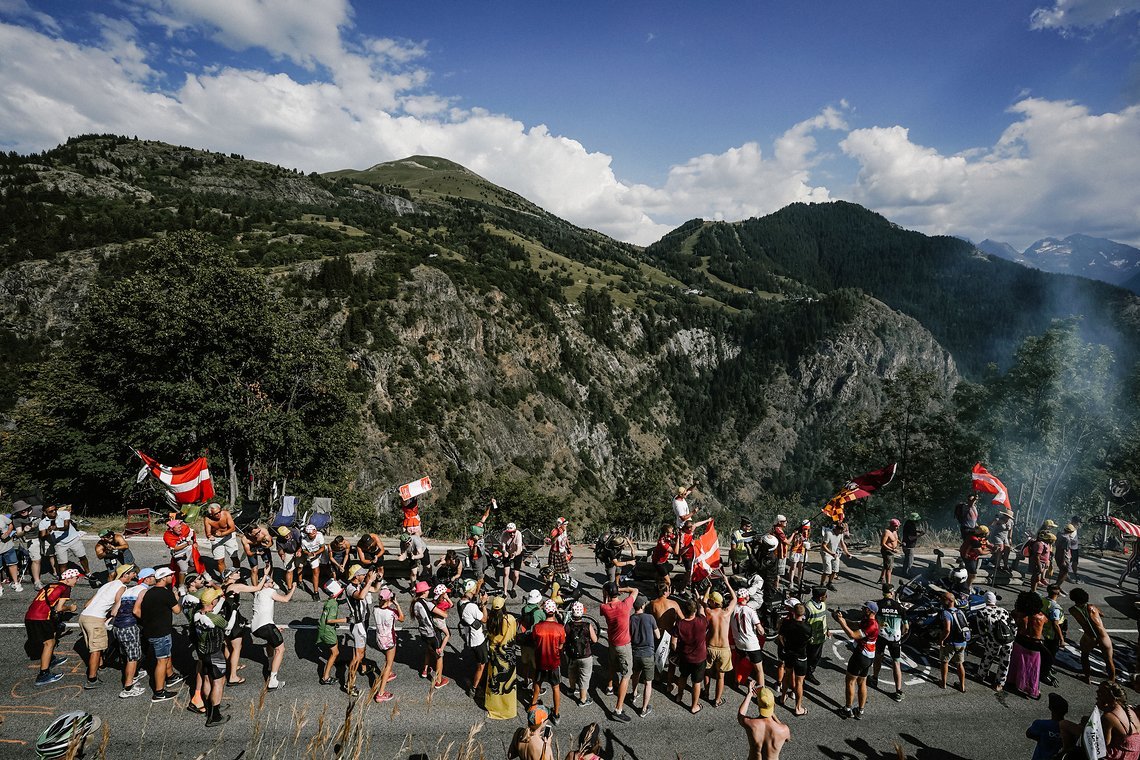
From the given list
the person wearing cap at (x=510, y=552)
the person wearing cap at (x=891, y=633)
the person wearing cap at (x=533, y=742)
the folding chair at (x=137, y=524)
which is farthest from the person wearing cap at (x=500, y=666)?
the folding chair at (x=137, y=524)

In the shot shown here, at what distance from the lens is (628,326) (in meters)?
125

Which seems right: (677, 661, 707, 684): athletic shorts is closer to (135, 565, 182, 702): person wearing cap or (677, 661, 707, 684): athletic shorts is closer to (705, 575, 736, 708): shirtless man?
(705, 575, 736, 708): shirtless man

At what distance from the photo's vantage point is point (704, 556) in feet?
37.1

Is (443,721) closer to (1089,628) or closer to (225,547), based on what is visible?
(225,547)

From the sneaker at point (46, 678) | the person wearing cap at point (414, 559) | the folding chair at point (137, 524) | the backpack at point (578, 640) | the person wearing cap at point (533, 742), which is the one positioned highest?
the person wearing cap at point (533, 742)

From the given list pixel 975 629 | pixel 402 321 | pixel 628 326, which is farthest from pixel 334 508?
pixel 628 326

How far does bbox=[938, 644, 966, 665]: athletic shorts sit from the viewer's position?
905 centimetres

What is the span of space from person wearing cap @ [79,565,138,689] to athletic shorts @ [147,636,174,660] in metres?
0.82

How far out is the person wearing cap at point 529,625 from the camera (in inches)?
305

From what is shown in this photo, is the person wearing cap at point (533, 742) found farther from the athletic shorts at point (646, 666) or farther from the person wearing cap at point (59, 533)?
the person wearing cap at point (59, 533)

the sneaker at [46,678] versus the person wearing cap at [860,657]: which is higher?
the person wearing cap at [860,657]

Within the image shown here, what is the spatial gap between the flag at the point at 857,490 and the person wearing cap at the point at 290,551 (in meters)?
12.7

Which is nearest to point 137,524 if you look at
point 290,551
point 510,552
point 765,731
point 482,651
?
point 290,551

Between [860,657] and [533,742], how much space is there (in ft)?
18.5
